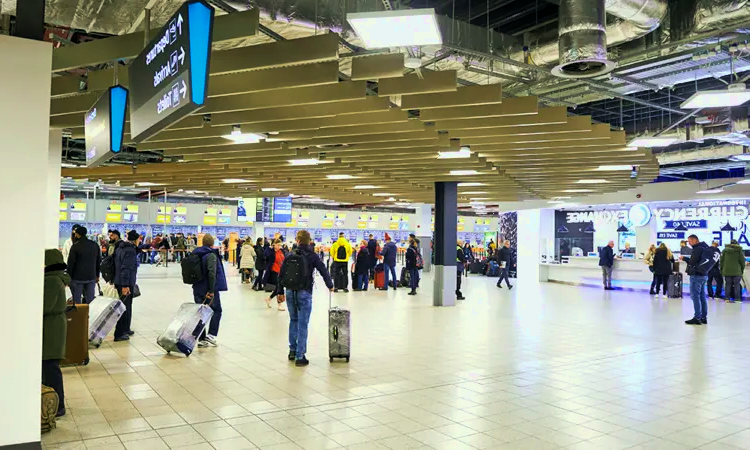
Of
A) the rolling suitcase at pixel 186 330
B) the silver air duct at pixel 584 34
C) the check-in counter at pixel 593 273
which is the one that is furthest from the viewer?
the check-in counter at pixel 593 273

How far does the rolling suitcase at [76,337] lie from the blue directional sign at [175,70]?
3.35 m

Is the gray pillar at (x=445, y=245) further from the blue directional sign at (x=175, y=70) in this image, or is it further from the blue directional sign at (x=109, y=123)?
the blue directional sign at (x=175, y=70)

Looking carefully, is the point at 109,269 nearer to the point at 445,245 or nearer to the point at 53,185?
the point at 53,185

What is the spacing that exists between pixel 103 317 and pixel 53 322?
127 inches

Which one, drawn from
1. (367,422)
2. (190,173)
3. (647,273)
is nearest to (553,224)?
(647,273)

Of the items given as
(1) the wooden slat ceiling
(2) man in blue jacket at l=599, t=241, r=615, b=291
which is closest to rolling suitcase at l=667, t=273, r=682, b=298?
(2) man in blue jacket at l=599, t=241, r=615, b=291

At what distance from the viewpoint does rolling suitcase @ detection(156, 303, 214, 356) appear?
6738 mm

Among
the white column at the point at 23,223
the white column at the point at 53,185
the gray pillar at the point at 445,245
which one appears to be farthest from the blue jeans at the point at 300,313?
the gray pillar at the point at 445,245

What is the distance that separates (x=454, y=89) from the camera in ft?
18.6

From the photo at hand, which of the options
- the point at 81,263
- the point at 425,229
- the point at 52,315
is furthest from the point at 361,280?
the point at 52,315

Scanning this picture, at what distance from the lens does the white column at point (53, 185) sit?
8.68m

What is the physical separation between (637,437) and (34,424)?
4248 millimetres

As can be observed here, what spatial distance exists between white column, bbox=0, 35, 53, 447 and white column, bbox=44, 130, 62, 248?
5329 mm

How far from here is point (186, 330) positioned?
6.78 metres
